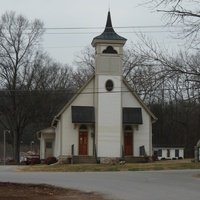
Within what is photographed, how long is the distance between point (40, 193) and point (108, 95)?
33611mm

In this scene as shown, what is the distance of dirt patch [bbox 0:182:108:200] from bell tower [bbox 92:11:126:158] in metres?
30.0

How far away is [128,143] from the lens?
5431 centimetres

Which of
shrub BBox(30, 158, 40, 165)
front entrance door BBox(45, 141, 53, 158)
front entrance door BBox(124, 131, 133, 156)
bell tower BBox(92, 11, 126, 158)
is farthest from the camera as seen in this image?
front entrance door BBox(45, 141, 53, 158)

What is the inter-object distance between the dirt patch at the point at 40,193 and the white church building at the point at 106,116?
98.7 feet

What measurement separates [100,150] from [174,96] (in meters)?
29.9

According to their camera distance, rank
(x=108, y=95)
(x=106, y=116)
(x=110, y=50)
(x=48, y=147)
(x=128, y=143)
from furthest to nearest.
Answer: (x=48, y=147)
(x=128, y=143)
(x=110, y=50)
(x=108, y=95)
(x=106, y=116)

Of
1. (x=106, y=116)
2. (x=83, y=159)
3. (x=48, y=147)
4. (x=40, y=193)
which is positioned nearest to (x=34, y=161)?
(x=48, y=147)

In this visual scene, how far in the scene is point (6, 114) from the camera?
239 ft

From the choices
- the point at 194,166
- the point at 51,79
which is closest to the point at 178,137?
the point at 51,79

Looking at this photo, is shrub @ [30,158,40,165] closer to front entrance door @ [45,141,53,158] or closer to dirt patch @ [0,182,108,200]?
front entrance door @ [45,141,53,158]

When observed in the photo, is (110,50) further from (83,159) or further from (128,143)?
(83,159)

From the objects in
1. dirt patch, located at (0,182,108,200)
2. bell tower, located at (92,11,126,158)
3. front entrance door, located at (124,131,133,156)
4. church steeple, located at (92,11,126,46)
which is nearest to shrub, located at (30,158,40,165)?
bell tower, located at (92,11,126,158)

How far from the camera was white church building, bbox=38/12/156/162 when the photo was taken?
52094 mm

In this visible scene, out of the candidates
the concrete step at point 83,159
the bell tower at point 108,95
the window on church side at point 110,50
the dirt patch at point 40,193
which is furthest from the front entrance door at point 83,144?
the dirt patch at point 40,193
